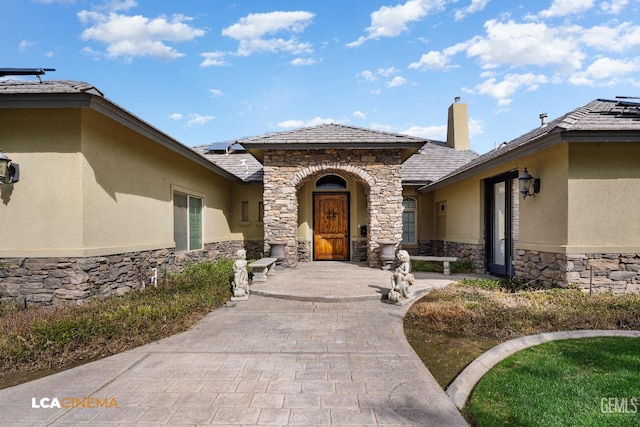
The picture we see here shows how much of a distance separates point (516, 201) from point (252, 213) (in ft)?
31.1

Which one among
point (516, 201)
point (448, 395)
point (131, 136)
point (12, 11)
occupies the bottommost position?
point (448, 395)

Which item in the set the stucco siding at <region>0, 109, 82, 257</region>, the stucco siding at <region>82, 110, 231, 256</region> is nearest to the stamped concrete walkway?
the stucco siding at <region>82, 110, 231, 256</region>

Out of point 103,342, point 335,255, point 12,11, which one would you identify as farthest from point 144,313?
point 335,255

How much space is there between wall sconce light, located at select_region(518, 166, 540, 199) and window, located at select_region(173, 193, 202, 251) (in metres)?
8.73

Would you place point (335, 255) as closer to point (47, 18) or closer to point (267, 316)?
point (267, 316)

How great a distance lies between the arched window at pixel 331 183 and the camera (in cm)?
1271

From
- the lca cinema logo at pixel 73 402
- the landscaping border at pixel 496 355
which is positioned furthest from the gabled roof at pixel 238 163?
the landscaping border at pixel 496 355

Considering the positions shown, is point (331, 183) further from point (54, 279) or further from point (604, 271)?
point (54, 279)

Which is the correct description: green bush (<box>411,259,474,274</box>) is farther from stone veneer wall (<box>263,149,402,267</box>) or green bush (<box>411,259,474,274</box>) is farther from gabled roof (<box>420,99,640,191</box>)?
gabled roof (<box>420,99,640,191</box>)

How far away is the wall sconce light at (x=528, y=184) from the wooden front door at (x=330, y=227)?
6.35 meters

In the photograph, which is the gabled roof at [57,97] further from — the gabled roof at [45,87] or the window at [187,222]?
the window at [187,222]

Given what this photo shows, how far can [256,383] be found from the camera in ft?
10.8

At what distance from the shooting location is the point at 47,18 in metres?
7.38

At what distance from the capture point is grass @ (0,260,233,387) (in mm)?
3826
